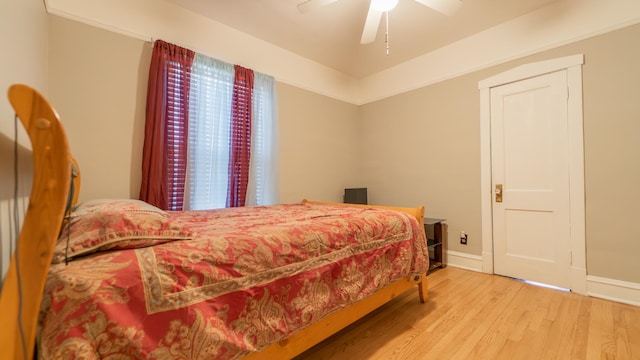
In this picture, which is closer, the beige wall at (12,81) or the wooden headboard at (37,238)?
the wooden headboard at (37,238)

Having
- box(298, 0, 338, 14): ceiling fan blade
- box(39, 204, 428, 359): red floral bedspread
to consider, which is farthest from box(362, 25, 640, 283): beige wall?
box(39, 204, 428, 359): red floral bedspread

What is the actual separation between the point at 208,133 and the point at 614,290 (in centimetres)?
386

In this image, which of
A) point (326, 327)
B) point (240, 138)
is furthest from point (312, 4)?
point (326, 327)

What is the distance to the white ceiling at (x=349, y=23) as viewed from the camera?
99.1 inches

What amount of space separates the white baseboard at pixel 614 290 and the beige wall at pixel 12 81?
3701 millimetres

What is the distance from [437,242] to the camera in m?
3.09

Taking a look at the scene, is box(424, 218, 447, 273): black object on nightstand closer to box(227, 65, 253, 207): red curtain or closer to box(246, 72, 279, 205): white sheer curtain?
box(246, 72, 279, 205): white sheer curtain

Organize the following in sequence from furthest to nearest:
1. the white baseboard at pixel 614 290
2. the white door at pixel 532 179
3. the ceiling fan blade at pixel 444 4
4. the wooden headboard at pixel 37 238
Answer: the white door at pixel 532 179 → the white baseboard at pixel 614 290 → the ceiling fan blade at pixel 444 4 → the wooden headboard at pixel 37 238

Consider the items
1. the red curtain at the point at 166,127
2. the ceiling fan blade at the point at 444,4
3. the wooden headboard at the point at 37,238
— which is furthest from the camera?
the red curtain at the point at 166,127

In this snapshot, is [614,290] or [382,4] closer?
[382,4]

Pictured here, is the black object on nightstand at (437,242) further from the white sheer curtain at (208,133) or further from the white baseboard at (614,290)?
the white sheer curtain at (208,133)

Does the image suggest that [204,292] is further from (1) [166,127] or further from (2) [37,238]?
(1) [166,127]

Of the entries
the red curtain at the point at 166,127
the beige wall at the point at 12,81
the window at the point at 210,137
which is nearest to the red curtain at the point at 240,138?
the window at the point at 210,137

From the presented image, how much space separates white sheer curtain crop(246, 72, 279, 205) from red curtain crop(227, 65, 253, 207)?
3.9 inches
